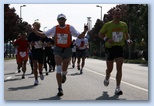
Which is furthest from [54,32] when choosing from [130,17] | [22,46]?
[130,17]

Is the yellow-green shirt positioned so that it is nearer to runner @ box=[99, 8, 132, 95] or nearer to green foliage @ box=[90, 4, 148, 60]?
runner @ box=[99, 8, 132, 95]

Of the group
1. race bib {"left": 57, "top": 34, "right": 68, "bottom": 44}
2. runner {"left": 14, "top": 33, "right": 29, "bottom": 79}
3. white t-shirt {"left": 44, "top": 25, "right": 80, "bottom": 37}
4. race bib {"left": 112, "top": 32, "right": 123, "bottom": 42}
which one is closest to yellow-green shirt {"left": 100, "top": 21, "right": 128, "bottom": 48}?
race bib {"left": 112, "top": 32, "right": 123, "bottom": 42}

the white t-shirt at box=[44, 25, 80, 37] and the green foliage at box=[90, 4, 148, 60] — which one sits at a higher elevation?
the green foliage at box=[90, 4, 148, 60]

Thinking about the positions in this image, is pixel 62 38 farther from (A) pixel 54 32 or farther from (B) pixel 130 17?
(B) pixel 130 17

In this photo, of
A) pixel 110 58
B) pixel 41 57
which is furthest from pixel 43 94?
pixel 41 57

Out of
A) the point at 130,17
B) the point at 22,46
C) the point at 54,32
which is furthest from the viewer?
the point at 130,17

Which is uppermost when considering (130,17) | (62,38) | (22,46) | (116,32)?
(130,17)

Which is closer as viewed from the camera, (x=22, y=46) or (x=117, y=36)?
(x=117, y=36)

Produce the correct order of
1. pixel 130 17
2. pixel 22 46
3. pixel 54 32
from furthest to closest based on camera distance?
pixel 130 17, pixel 22 46, pixel 54 32

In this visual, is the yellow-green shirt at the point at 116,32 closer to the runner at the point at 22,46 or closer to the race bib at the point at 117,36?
the race bib at the point at 117,36

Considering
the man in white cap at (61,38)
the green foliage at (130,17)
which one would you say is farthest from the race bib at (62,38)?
the green foliage at (130,17)

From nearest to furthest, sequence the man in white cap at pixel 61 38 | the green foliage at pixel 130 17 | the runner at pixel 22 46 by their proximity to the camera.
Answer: the man in white cap at pixel 61 38
the green foliage at pixel 130 17
the runner at pixel 22 46

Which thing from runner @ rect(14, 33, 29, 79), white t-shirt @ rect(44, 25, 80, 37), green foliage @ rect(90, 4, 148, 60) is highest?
green foliage @ rect(90, 4, 148, 60)

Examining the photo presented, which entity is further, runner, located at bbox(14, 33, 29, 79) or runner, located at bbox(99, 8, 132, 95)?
runner, located at bbox(14, 33, 29, 79)
